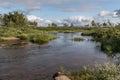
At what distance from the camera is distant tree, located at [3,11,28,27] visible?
390 feet

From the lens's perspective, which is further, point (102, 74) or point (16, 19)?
point (16, 19)

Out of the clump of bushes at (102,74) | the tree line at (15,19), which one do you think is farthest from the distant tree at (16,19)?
the clump of bushes at (102,74)

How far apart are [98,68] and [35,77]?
650cm

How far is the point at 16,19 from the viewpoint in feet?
391

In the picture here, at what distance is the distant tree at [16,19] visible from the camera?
118938 mm

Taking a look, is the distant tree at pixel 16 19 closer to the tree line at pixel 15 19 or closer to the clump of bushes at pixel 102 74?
the tree line at pixel 15 19

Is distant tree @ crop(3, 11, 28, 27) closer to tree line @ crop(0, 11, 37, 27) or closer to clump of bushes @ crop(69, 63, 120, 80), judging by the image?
tree line @ crop(0, 11, 37, 27)

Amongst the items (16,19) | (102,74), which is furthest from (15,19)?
(102,74)

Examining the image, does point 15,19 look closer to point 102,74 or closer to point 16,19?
point 16,19

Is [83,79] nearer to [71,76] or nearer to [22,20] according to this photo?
[71,76]

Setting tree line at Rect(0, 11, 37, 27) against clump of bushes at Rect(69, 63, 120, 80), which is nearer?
clump of bushes at Rect(69, 63, 120, 80)

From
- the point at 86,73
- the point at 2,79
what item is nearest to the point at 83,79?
the point at 86,73

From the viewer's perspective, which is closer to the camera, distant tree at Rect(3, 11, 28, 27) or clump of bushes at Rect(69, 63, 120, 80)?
clump of bushes at Rect(69, 63, 120, 80)

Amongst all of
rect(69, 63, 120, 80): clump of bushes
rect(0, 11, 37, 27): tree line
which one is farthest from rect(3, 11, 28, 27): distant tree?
rect(69, 63, 120, 80): clump of bushes
